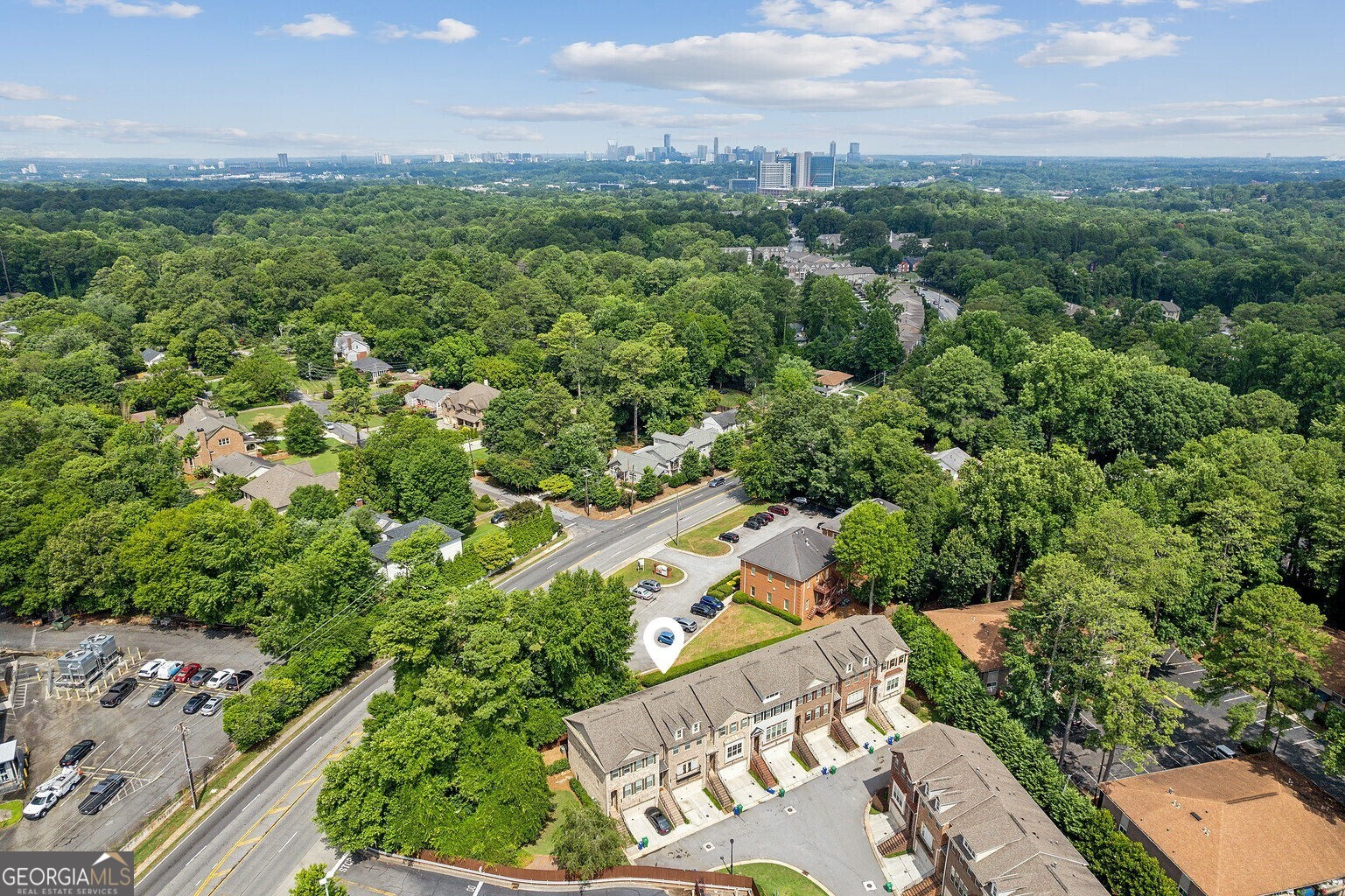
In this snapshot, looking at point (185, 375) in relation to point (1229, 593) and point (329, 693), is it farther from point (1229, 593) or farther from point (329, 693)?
point (1229, 593)

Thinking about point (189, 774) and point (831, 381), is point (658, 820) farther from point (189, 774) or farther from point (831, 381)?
point (831, 381)

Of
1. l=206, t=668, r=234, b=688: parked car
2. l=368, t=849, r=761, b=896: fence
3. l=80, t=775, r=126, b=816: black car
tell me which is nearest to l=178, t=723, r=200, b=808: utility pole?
l=80, t=775, r=126, b=816: black car

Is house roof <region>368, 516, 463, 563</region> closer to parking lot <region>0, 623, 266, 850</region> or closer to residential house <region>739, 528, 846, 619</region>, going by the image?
parking lot <region>0, 623, 266, 850</region>

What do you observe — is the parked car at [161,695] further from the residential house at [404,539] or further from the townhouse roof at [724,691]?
the townhouse roof at [724,691]

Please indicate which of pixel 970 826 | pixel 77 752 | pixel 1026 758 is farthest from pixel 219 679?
pixel 1026 758

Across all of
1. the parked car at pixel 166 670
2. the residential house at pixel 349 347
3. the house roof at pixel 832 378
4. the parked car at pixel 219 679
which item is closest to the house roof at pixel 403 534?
the parked car at pixel 219 679

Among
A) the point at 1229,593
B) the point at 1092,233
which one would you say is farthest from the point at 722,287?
the point at 1092,233
